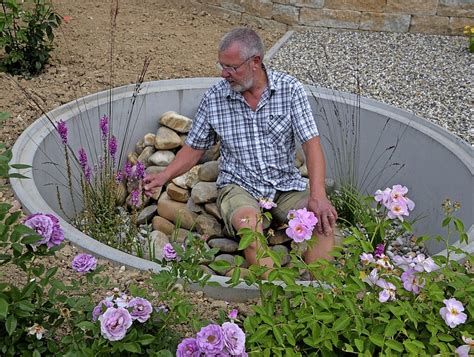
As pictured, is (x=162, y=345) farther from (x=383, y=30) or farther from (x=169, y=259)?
(x=383, y=30)

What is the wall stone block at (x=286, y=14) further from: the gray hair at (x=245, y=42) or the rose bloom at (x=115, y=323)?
the rose bloom at (x=115, y=323)

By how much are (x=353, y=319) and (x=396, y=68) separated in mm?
3575

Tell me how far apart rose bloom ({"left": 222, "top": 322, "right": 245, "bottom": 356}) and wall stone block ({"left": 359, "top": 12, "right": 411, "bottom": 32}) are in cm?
496

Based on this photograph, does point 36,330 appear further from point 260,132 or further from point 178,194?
point 178,194

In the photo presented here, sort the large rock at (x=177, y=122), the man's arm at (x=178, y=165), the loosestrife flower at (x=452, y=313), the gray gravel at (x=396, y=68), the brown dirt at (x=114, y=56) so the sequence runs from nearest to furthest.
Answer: the loosestrife flower at (x=452, y=313) → the man's arm at (x=178, y=165) → the brown dirt at (x=114, y=56) → the large rock at (x=177, y=122) → the gray gravel at (x=396, y=68)

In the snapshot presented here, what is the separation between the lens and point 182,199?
12.9 feet

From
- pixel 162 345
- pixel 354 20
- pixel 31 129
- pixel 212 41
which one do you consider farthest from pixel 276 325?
pixel 354 20

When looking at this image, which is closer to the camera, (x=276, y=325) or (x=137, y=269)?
(x=276, y=325)

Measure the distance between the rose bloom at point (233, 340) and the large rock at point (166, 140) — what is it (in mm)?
2765

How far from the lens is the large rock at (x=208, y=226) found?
361 centimetres

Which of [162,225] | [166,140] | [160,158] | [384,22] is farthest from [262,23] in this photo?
[162,225]

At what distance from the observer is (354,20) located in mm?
6039

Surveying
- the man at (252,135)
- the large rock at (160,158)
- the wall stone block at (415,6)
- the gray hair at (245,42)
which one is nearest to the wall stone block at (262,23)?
the wall stone block at (415,6)

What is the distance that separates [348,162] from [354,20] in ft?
7.72
